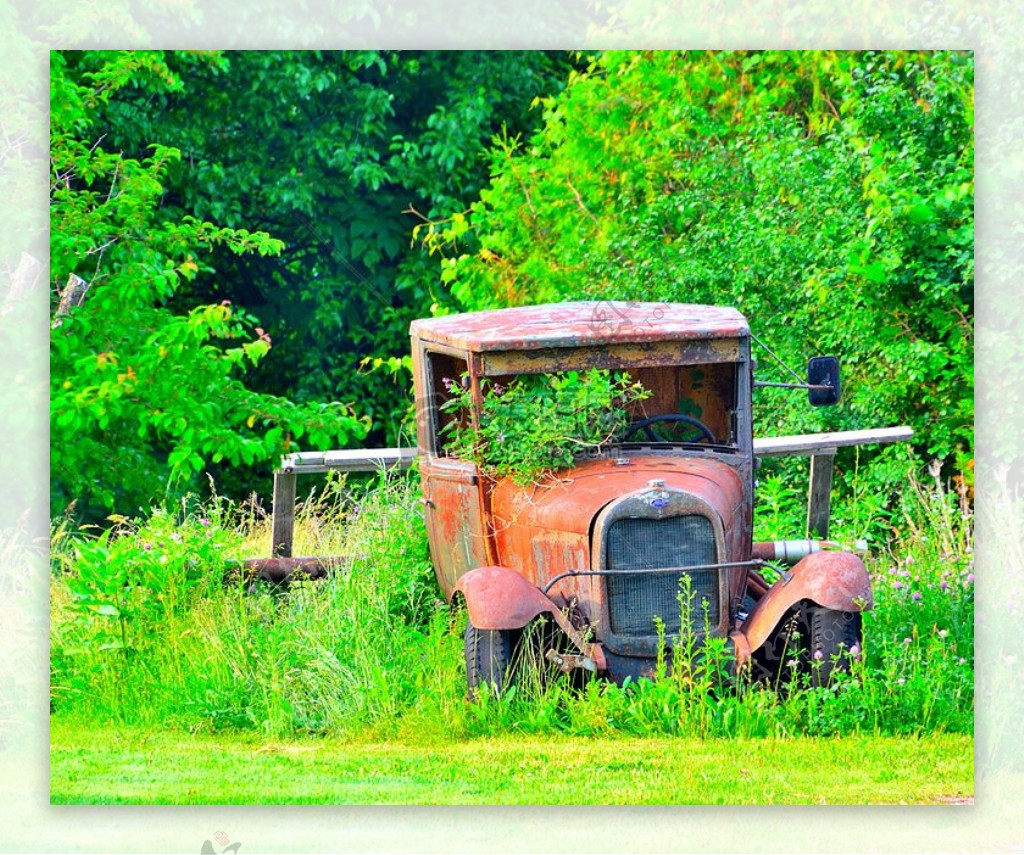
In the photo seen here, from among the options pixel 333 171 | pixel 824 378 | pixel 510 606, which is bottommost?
pixel 510 606

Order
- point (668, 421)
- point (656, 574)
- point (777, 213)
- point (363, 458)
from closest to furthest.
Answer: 1. point (656, 574)
2. point (668, 421)
3. point (363, 458)
4. point (777, 213)

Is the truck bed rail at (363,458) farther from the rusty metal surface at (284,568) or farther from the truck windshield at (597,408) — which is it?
the truck windshield at (597,408)

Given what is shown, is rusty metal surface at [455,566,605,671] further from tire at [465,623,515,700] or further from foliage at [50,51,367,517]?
foliage at [50,51,367,517]

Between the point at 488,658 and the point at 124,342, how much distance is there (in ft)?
9.70

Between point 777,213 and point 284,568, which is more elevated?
point 777,213

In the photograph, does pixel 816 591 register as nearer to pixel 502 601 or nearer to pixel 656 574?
pixel 656 574

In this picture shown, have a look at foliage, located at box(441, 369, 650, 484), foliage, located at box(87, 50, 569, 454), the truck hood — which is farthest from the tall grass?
foliage, located at box(87, 50, 569, 454)

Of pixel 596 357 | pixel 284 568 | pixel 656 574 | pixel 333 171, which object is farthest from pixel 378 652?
pixel 333 171

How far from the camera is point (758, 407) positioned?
412 inches

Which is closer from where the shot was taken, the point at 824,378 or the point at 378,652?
the point at 824,378

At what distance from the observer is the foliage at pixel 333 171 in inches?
391

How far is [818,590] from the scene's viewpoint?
714 cm

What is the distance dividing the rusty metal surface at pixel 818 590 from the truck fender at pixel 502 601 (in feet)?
2.87

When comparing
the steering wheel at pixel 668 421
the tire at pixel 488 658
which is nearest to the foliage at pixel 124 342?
Result: the steering wheel at pixel 668 421
